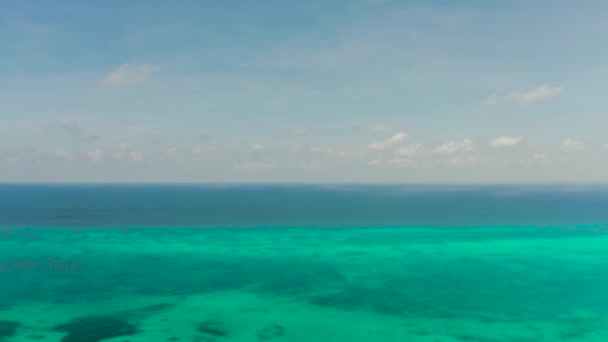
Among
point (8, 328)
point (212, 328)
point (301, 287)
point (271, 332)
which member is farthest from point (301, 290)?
point (8, 328)

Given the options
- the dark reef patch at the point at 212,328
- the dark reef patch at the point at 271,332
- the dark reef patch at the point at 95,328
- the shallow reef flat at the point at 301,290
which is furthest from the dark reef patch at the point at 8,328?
the dark reef patch at the point at 271,332

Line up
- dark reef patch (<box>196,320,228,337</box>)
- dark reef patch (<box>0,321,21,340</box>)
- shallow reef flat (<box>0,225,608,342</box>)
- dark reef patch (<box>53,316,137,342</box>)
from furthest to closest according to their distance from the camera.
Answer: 1. shallow reef flat (<box>0,225,608,342</box>)
2. dark reef patch (<box>196,320,228,337</box>)
3. dark reef patch (<box>0,321,21,340</box>)
4. dark reef patch (<box>53,316,137,342</box>)

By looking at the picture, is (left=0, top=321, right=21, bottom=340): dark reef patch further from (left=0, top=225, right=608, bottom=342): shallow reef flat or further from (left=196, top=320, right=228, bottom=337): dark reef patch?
(left=196, top=320, right=228, bottom=337): dark reef patch

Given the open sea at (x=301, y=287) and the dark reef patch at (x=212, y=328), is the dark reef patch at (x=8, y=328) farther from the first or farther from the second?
the dark reef patch at (x=212, y=328)

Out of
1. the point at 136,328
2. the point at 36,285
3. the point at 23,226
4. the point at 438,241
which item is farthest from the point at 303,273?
the point at 23,226

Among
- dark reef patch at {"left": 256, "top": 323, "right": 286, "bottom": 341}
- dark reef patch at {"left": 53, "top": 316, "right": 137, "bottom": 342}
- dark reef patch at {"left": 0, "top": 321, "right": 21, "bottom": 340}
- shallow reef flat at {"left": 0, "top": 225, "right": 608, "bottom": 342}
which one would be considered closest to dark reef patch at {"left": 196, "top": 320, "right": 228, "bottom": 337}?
shallow reef flat at {"left": 0, "top": 225, "right": 608, "bottom": 342}

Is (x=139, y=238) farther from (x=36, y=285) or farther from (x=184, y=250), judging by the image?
(x=36, y=285)
